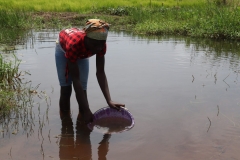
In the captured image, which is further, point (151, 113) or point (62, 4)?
point (62, 4)

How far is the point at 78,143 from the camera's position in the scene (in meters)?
2.67

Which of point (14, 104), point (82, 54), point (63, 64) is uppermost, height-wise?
point (82, 54)

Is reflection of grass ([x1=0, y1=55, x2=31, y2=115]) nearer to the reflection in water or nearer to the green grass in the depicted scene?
the reflection in water

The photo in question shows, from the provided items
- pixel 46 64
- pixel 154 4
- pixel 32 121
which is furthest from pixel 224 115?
pixel 154 4

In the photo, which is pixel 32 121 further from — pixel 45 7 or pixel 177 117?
pixel 45 7

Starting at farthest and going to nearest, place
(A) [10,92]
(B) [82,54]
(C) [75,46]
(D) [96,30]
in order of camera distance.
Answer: (A) [10,92]
(B) [82,54]
(C) [75,46]
(D) [96,30]

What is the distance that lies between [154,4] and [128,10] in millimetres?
3722

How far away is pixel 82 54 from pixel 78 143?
763mm

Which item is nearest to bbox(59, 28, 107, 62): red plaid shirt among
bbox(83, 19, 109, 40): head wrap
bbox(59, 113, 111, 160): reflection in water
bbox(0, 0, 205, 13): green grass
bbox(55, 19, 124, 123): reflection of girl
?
bbox(55, 19, 124, 123): reflection of girl

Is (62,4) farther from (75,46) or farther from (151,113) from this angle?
(75,46)

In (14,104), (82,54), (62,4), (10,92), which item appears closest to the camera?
(82,54)

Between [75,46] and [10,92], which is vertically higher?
[75,46]

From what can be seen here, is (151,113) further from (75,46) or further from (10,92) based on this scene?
(10,92)

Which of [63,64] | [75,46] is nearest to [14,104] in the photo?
[63,64]
